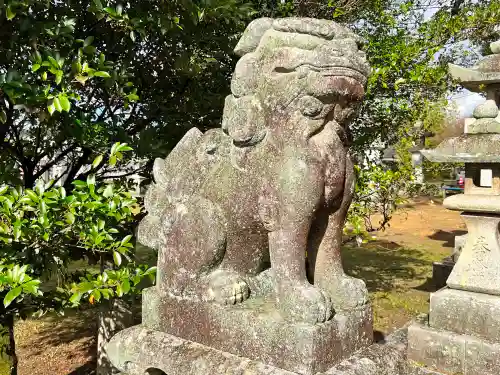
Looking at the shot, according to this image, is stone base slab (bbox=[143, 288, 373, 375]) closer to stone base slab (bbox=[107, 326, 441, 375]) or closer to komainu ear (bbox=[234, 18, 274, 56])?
stone base slab (bbox=[107, 326, 441, 375])

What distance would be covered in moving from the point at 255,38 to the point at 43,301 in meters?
1.90

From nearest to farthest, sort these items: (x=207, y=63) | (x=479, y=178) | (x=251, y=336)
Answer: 1. (x=251, y=336)
2. (x=207, y=63)
3. (x=479, y=178)

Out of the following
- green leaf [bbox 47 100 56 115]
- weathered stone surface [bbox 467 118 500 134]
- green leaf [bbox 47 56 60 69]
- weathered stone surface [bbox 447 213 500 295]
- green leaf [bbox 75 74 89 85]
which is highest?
green leaf [bbox 47 56 60 69]

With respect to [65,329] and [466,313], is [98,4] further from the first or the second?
[65,329]

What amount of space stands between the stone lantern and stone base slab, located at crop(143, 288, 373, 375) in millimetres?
2657

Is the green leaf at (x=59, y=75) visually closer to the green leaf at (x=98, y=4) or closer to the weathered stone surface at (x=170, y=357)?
the green leaf at (x=98, y=4)

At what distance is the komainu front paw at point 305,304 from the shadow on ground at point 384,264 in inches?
221

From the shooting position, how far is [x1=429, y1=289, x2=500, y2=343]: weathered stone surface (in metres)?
4.50

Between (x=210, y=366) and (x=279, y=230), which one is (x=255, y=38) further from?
(x=210, y=366)

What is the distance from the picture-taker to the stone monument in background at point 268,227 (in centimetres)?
210

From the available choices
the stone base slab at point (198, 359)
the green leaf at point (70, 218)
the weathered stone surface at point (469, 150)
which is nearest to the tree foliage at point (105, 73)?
the green leaf at point (70, 218)

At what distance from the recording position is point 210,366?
221 cm

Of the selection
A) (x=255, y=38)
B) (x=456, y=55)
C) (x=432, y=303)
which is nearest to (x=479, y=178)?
(x=432, y=303)

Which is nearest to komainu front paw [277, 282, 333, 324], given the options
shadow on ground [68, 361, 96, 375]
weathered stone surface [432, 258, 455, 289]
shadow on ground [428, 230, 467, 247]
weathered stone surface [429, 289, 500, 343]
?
weathered stone surface [429, 289, 500, 343]
